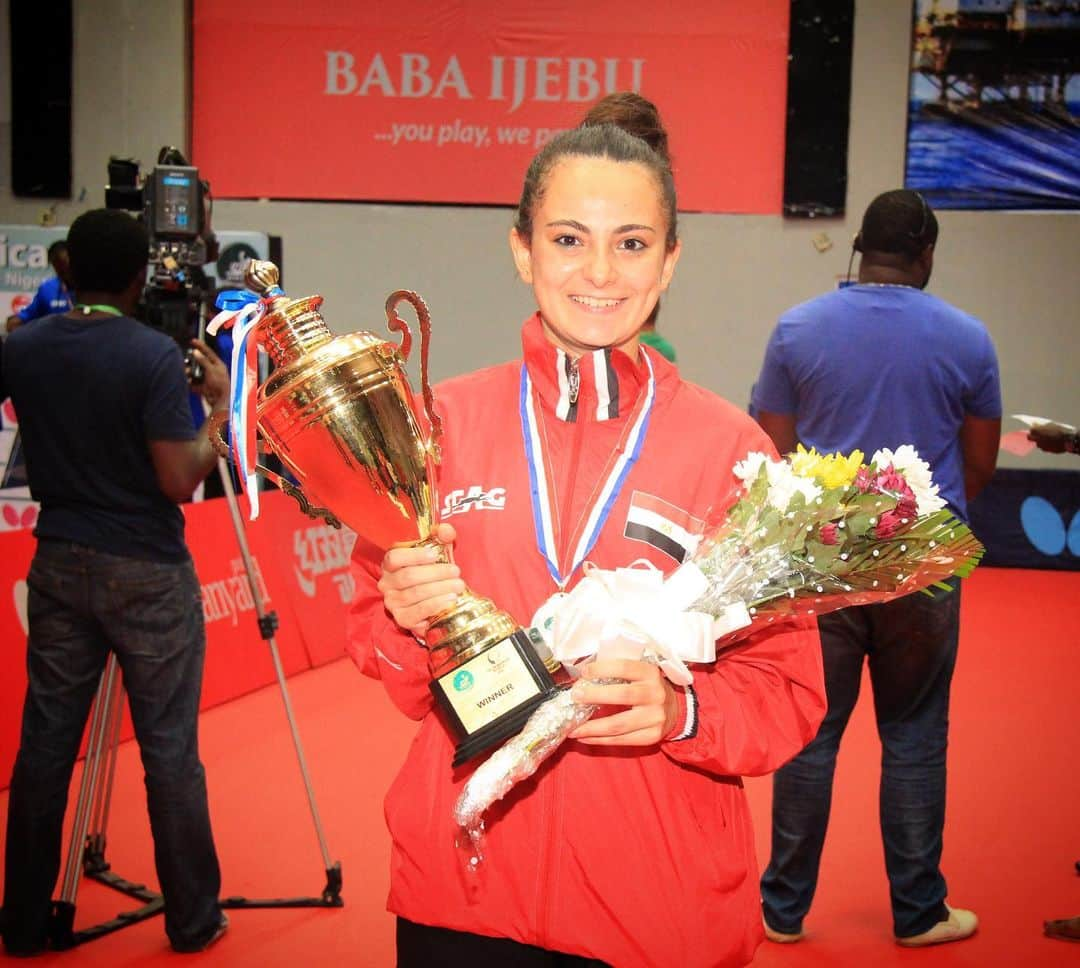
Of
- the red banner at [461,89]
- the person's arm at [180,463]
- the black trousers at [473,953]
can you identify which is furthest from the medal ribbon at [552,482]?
the red banner at [461,89]

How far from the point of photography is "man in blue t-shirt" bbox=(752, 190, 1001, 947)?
298 cm

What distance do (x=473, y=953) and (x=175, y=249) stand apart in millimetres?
2279

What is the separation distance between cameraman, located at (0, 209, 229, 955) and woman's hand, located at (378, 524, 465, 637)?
154 centimetres

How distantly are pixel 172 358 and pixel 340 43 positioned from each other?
6.82 m

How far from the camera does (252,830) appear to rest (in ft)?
12.5

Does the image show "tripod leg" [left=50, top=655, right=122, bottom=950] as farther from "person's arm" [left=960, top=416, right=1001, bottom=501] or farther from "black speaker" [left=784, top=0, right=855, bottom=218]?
"black speaker" [left=784, top=0, right=855, bottom=218]

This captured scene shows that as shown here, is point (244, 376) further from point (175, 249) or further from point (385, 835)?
point (385, 835)

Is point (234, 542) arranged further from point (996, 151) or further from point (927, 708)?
point (996, 151)

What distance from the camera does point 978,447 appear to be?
3092mm

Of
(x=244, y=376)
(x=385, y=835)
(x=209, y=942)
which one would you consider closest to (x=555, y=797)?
(x=244, y=376)

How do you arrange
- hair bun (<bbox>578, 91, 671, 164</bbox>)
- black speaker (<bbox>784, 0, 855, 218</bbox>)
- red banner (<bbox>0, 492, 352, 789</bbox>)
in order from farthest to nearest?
black speaker (<bbox>784, 0, 855, 218</bbox>) → red banner (<bbox>0, 492, 352, 789</bbox>) → hair bun (<bbox>578, 91, 671, 164</bbox>)

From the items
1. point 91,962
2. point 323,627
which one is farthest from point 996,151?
point 91,962

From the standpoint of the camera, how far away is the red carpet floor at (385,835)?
3078mm

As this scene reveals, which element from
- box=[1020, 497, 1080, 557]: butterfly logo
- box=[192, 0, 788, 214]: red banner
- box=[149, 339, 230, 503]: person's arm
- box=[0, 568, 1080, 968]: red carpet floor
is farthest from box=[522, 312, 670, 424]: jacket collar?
box=[1020, 497, 1080, 557]: butterfly logo
